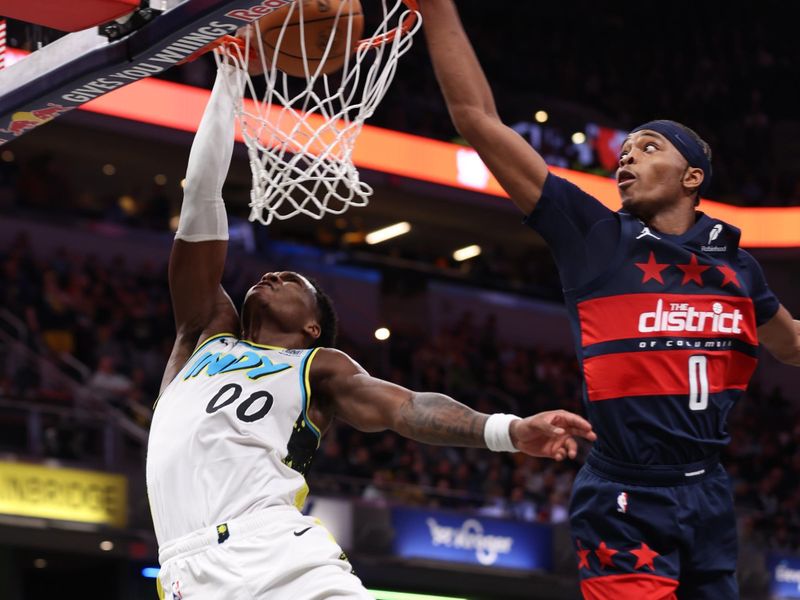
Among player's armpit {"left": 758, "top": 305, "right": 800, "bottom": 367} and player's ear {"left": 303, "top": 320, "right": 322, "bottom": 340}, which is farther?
player's ear {"left": 303, "top": 320, "right": 322, "bottom": 340}

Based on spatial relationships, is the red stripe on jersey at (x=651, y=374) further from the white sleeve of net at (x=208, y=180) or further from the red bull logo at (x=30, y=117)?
the red bull logo at (x=30, y=117)

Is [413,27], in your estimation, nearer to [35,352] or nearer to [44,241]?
[35,352]

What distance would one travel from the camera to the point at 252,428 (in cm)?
404

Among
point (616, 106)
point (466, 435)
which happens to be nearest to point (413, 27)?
point (466, 435)

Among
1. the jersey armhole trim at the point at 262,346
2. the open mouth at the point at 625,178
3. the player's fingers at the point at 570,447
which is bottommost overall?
the jersey armhole trim at the point at 262,346

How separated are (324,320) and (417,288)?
46.9 ft

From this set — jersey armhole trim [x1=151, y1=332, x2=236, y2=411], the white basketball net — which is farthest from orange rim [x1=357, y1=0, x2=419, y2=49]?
jersey armhole trim [x1=151, y1=332, x2=236, y2=411]

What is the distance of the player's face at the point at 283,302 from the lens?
4496mm

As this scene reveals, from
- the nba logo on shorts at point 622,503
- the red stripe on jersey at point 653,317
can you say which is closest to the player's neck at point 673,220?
the red stripe on jersey at point 653,317

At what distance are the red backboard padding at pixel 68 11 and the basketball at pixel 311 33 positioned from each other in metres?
0.68

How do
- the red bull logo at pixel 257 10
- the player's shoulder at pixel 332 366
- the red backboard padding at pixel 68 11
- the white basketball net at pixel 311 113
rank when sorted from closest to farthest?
1. the red bull logo at pixel 257 10
2. the red backboard padding at pixel 68 11
3. the player's shoulder at pixel 332 366
4. the white basketball net at pixel 311 113

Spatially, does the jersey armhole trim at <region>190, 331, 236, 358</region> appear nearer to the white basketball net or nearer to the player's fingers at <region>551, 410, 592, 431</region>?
the white basketball net

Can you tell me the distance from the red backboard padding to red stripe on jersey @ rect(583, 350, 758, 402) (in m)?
1.88

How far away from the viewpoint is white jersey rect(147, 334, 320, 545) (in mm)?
3955
